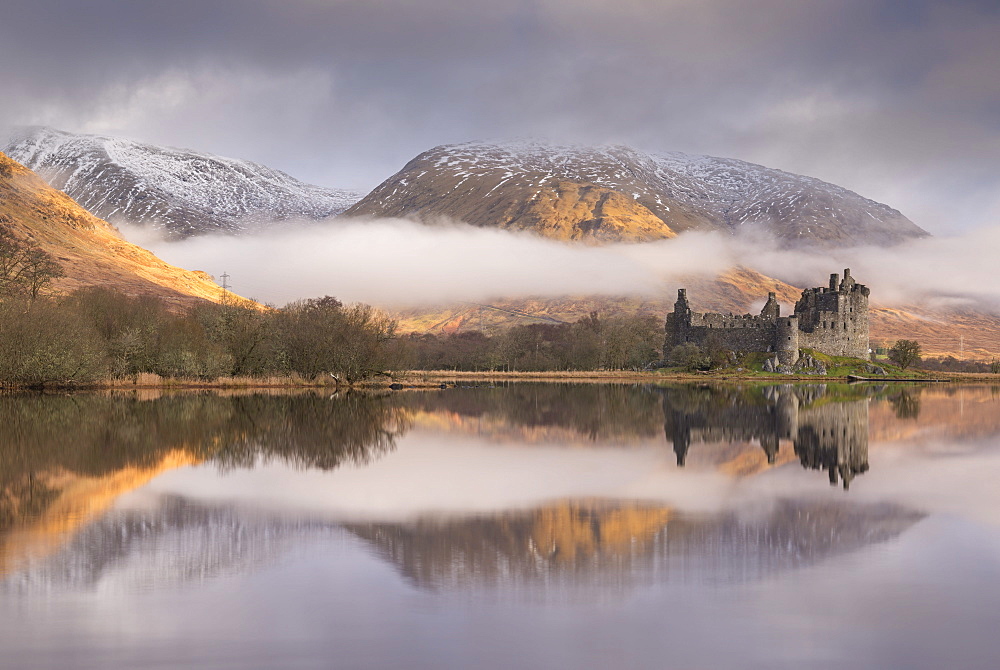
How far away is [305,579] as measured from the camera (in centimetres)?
1106

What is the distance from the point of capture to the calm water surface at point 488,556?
879cm

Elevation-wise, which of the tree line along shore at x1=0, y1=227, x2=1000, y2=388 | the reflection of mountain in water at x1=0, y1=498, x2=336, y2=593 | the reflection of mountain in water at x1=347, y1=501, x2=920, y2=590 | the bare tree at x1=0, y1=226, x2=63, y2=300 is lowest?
the reflection of mountain in water at x1=0, y1=498, x2=336, y2=593

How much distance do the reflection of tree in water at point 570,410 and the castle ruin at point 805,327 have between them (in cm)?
4863

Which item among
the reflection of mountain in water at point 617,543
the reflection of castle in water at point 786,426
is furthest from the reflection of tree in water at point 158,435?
the reflection of castle in water at point 786,426

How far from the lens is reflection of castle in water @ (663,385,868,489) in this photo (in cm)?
2586

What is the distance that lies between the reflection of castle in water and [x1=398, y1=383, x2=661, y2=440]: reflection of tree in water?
1289 millimetres

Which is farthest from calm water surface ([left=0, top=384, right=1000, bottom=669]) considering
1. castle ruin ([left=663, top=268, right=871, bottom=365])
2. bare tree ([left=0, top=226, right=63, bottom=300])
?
castle ruin ([left=663, top=268, right=871, bottom=365])

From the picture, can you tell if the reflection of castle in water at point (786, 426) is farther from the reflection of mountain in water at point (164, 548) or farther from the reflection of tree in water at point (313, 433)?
the reflection of mountain in water at point (164, 548)

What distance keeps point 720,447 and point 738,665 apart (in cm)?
2073

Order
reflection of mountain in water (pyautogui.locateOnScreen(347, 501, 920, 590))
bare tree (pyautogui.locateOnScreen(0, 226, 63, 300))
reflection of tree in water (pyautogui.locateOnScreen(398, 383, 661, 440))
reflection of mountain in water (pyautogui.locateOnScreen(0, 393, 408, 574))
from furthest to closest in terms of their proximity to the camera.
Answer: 1. bare tree (pyautogui.locateOnScreen(0, 226, 63, 300))
2. reflection of tree in water (pyautogui.locateOnScreen(398, 383, 661, 440))
3. reflection of mountain in water (pyautogui.locateOnScreen(0, 393, 408, 574))
4. reflection of mountain in water (pyautogui.locateOnScreen(347, 501, 920, 590))

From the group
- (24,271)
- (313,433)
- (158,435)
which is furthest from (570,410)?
(24,271)

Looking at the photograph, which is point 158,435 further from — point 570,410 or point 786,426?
point 786,426

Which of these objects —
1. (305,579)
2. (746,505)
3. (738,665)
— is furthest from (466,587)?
(746,505)

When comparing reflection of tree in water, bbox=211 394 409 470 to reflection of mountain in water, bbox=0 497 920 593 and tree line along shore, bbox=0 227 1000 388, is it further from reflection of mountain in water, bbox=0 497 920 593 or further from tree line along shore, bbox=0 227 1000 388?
tree line along shore, bbox=0 227 1000 388
